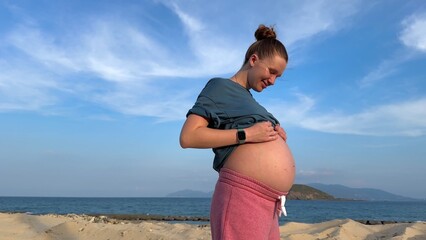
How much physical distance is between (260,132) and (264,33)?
0.63m

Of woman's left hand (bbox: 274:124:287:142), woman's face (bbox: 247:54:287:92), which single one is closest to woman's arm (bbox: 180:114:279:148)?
woman's left hand (bbox: 274:124:287:142)

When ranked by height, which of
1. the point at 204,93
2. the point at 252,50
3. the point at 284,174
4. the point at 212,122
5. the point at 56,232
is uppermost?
the point at 252,50

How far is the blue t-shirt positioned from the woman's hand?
0.20ft

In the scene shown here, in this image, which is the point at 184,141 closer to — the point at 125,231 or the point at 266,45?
the point at 266,45

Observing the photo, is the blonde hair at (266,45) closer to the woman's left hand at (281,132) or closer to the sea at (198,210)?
the woman's left hand at (281,132)

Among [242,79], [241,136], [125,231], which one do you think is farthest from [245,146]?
[125,231]

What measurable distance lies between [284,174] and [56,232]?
525 cm

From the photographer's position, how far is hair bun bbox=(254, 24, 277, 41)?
2.45 metres

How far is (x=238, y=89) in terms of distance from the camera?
7.73 feet

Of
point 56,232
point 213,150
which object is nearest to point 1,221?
point 56,232

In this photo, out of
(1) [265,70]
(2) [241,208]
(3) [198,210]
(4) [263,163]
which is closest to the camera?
(2) [241,208]

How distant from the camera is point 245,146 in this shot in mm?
2217

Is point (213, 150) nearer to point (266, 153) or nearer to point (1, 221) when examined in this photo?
point (266, 153)

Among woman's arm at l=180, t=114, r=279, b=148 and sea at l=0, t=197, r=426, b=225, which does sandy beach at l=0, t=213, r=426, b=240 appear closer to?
woman's arm at l=180, t=114, r=279, b=148
